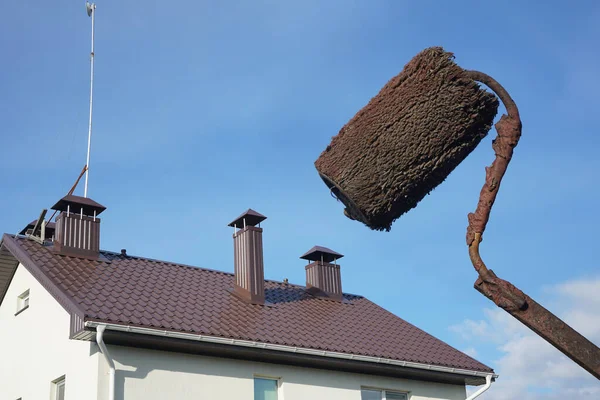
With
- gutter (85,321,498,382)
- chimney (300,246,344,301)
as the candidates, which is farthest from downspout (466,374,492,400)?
chimney (300,246,344,301)

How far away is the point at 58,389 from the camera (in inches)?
491

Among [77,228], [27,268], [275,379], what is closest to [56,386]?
[27,268]

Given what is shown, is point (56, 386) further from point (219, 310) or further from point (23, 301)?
point (219, 310)

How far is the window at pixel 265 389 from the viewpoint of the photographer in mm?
12695

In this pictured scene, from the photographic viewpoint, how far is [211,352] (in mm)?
12188

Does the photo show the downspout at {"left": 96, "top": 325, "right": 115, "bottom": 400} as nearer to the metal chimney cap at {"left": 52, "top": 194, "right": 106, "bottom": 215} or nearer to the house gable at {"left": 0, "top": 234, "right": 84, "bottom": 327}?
the house gable at {"left": 0, "top": 234, "right": 84, "bottom": 327}

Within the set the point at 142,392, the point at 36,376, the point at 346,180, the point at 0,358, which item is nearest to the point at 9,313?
the point at 0,358

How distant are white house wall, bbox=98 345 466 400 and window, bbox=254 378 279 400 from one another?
0.36 ft

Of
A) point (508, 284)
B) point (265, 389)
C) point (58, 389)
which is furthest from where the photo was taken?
point (265, 389)

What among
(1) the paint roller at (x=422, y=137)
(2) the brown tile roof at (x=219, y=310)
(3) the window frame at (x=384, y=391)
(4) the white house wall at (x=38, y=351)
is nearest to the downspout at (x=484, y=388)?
(2) the brown tile roof at (x=219, y=310)

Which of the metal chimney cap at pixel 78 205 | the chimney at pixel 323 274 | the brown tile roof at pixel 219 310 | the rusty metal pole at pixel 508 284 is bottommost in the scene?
the rusty metal pole at pixel 508 284

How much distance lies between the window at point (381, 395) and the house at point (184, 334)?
0.03 m

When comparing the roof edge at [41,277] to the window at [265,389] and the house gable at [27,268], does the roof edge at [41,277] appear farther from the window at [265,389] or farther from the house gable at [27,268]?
the window at [265,389]

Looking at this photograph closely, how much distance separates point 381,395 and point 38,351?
5838mm
